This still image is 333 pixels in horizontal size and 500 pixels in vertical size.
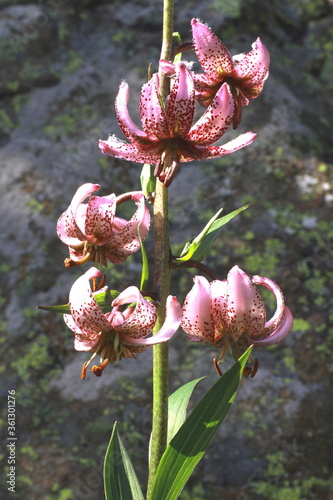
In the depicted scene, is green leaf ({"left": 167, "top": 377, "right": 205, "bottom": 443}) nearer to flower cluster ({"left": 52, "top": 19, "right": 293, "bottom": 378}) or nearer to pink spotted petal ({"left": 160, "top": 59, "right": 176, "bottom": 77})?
flower cluster ({"left": 52, "top": 19, "right": 293, "bottom": 378})

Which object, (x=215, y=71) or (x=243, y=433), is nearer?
(x=215, y=71)

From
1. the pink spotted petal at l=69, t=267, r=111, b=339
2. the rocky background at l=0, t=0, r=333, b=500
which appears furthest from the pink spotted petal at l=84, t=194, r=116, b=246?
the rocky background at l=0, t=0, r=333, b=500

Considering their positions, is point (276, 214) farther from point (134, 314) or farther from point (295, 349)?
point (134, 314)

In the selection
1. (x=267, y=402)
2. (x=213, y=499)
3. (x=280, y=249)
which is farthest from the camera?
(x=280, y=249)

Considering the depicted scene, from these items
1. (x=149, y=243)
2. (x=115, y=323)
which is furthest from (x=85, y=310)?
(x=149, y=243)

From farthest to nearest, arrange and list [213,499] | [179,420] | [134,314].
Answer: [213,499], [179,420], [134,314]

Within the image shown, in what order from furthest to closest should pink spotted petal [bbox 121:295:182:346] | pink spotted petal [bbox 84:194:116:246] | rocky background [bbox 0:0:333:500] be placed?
rocky background [bbox 0:0:333:500]
pink spotted petal [bbox 84:194:116:246]
pink spotted petal [bbox 121:295:182:346]

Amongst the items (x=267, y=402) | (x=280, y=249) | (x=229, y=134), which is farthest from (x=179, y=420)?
(x=229, y=134)
